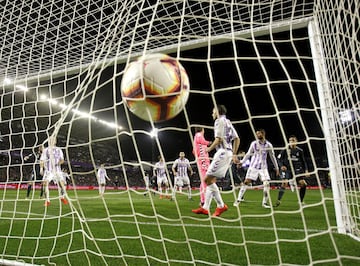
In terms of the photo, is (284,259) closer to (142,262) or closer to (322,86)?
(142,262)

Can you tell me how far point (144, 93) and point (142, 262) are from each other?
3.85 feet

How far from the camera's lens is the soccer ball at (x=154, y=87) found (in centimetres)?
211

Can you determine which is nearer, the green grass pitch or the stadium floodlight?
the green grass pitch

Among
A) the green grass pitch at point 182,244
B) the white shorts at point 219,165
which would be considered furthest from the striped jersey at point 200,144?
the green grass pitch at point 182,244

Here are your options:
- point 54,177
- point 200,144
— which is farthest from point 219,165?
point 54,177

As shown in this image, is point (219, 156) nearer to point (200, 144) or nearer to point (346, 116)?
point (200, 144)

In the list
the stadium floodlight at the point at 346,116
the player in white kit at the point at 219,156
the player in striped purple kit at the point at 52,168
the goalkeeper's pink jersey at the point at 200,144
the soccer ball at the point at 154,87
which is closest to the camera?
the soccer ball at the point at 154,87

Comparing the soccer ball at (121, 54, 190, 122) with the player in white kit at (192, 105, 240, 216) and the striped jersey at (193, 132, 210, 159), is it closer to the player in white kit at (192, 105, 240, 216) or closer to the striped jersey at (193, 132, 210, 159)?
the player in white kit at (192, 105, 240, 216)

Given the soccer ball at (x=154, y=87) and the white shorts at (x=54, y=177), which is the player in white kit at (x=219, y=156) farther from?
the white shorts at (x=54, y=177)

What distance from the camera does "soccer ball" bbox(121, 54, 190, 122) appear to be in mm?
2105

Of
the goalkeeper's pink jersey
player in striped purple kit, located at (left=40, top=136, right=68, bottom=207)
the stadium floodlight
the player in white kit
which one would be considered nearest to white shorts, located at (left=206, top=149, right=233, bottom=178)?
the player in white kit

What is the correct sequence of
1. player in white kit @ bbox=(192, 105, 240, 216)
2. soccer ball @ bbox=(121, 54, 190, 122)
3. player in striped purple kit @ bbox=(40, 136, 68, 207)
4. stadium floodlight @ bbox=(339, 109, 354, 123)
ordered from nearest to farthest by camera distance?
1. soccer ball @ bbox=(121, 54, 190, 122)
2. player in striped purple kit @ bbox=(40, 136, 68, 207)
3. stadium floodlight @ bbox=(339, 109, 354, 123)
4. player in white kit @ bbox=(192, 105, 240, 216)

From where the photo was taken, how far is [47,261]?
7.53 ft

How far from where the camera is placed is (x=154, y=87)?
2.12m
